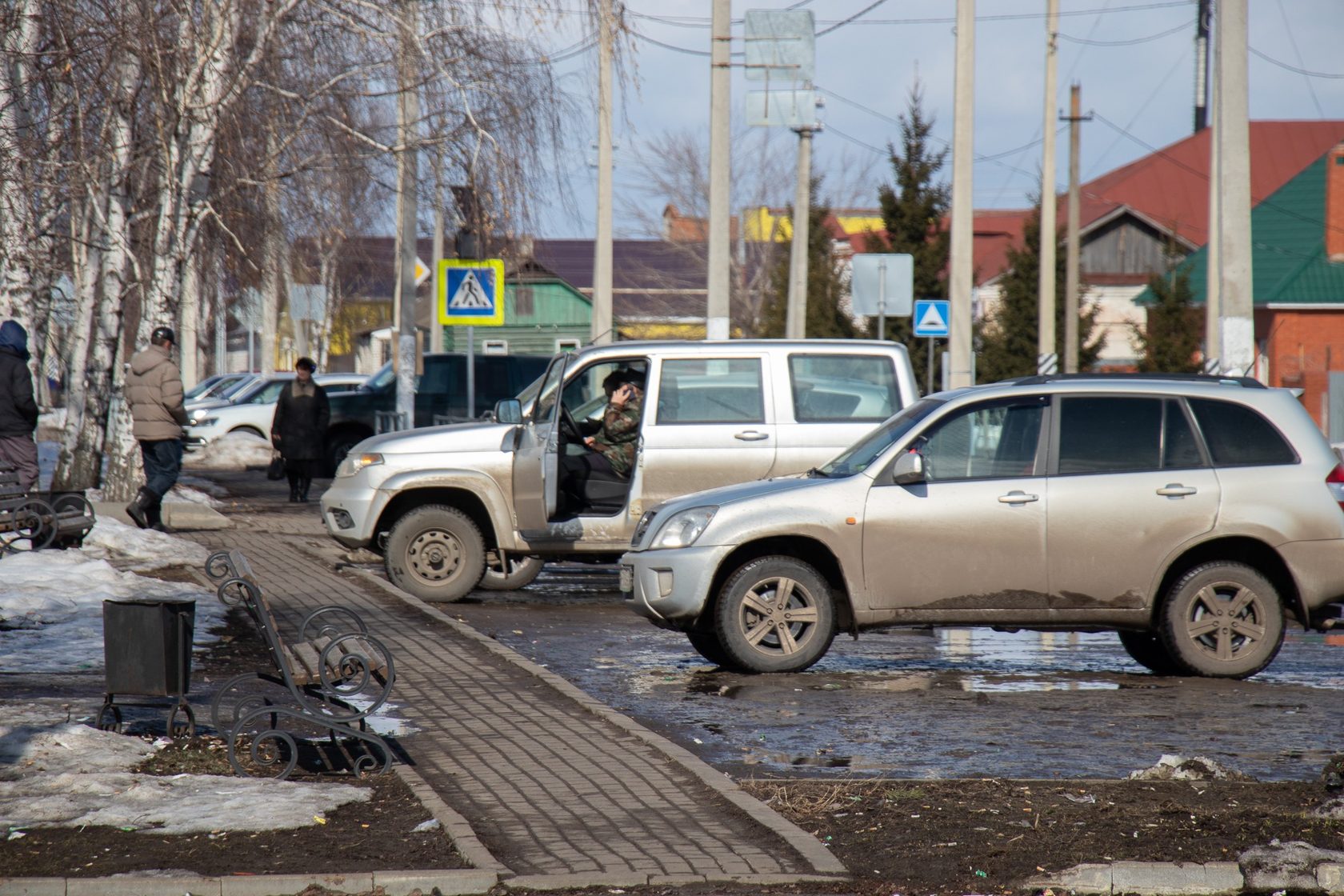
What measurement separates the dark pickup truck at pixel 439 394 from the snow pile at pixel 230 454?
17.3 feet

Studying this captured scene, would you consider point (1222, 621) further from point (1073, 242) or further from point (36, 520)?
point (1073, 242)

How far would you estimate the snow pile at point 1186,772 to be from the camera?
663 cm

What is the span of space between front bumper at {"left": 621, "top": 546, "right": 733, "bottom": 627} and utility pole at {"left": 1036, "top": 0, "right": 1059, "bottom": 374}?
Result: 26.1 m

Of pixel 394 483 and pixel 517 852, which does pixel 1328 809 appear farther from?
pixel 394 483

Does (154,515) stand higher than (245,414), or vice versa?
(245,414)

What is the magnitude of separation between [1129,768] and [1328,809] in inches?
49.2

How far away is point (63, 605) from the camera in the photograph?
10875 millimetres

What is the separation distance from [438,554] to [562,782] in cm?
682

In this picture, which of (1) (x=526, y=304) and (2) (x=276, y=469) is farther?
(1) (x=526, y=304)

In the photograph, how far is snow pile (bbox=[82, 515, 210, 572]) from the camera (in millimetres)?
13570

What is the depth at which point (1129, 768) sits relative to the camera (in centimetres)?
713

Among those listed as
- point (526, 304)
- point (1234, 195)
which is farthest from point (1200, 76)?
point (1234, 195)

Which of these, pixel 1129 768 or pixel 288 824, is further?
pixel 1129 768

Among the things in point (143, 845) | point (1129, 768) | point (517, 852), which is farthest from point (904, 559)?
point (143, 845)
